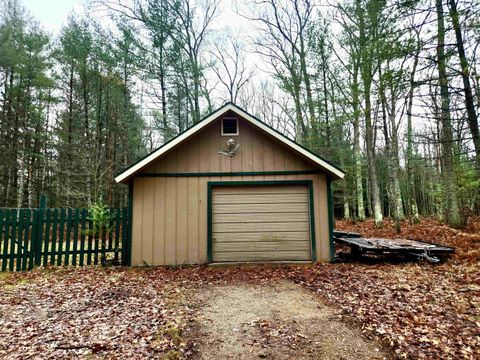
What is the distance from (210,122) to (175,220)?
287 cm

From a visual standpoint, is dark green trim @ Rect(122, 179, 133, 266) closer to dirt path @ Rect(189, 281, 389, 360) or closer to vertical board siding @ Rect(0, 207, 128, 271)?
vertical board siding @ Rect(0, 207, 128, 271)

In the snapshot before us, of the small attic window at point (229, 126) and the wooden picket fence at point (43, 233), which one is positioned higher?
the small attic window at point (229, 126)

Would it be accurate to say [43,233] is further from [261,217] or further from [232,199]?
[261,217]

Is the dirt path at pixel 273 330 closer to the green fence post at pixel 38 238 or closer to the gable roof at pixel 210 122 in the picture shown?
the gable roof at pixel 210 122

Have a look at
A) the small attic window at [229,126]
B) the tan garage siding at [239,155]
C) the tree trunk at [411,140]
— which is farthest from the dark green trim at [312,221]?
the tree trunk at [411,140]

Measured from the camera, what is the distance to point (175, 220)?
24.7ft

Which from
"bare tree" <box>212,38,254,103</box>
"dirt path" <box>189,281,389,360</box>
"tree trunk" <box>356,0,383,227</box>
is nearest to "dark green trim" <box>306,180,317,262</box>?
"dirt path" <box>189,281,389,360</box>

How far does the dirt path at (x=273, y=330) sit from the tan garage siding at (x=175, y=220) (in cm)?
239

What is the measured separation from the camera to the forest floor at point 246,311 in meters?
3.25

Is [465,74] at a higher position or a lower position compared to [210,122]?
higher

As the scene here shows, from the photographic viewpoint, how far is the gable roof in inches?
281

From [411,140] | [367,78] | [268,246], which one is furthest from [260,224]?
[411,140]

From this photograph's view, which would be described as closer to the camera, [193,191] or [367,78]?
[193,191]

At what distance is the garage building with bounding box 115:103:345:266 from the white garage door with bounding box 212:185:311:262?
0.03 meters
